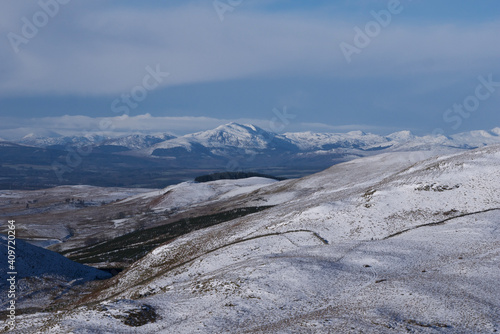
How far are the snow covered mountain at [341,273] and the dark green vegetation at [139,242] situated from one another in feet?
76.5

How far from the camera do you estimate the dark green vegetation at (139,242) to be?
77.1 meters

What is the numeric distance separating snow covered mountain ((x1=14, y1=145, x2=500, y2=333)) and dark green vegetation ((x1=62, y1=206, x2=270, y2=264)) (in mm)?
23305

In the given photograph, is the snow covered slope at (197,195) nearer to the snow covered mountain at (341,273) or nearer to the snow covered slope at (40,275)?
the snow covered slope at (40,275)

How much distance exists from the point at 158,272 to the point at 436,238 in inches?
1319

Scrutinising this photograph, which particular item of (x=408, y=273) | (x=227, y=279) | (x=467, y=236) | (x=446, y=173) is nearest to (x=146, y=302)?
(x=227, y=279)

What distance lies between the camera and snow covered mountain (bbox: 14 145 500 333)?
957 inches

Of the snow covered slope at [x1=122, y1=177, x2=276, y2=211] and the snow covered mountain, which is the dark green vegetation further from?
the snow covered slope at [x1=122, y1=177, x2=276, y2=211]

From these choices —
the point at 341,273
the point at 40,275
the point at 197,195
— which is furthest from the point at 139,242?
the point at 341,273

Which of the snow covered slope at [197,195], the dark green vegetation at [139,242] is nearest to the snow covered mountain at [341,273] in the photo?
the dark green vegetation at [139,242]

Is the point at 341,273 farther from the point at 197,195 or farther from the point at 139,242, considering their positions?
the point at 197,195

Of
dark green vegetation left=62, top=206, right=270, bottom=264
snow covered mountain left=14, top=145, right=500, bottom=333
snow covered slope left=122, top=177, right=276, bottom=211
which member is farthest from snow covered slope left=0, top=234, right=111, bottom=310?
snow covered slope left=122, top=177, right=276, bottom=211

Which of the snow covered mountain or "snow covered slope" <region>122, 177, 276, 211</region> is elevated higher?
the snow covered mountain

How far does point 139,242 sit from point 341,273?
68.2 m

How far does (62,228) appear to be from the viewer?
408 feet
